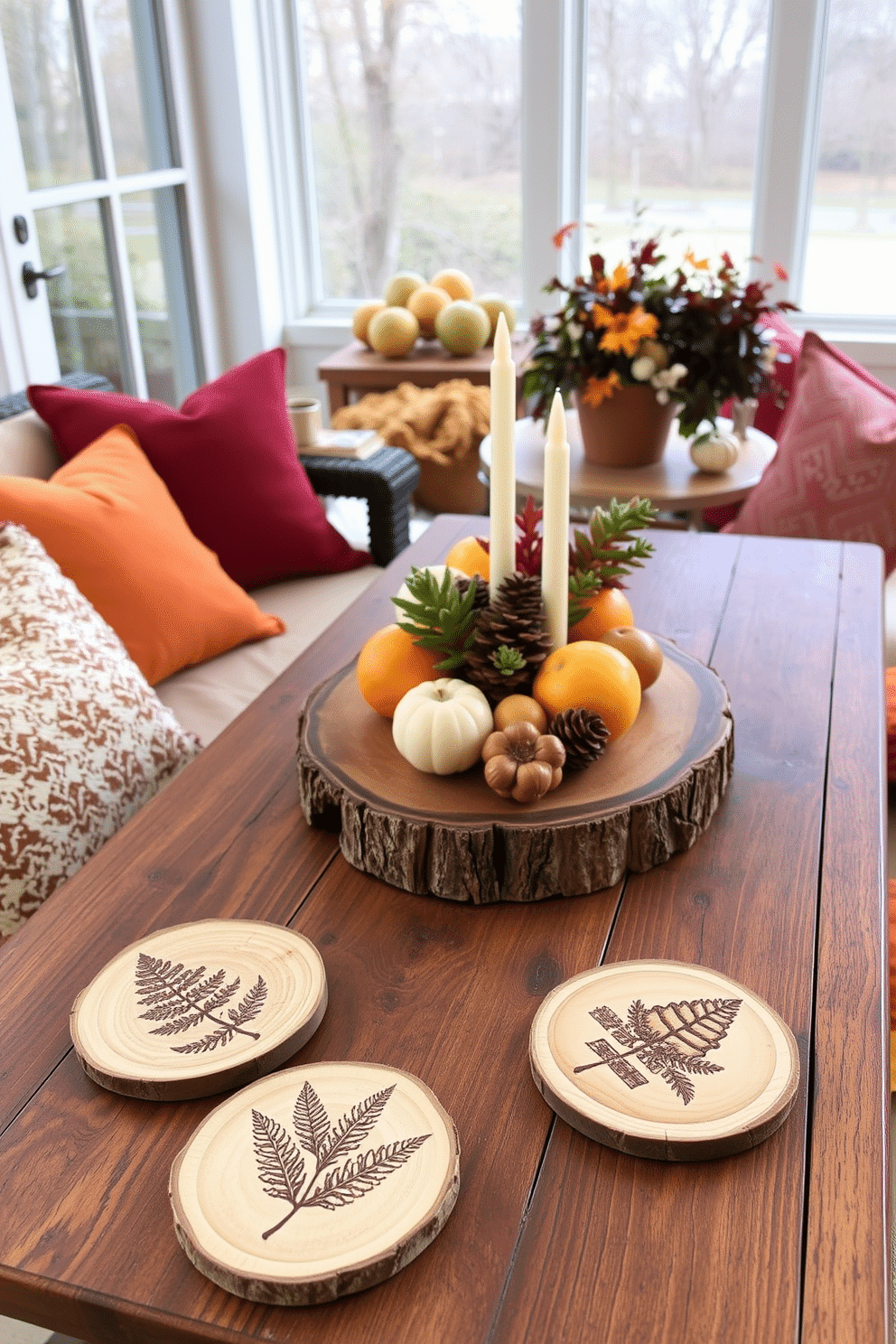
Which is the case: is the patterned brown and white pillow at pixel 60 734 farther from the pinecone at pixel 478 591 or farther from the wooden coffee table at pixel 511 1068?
the pinecone at pixel 478 591

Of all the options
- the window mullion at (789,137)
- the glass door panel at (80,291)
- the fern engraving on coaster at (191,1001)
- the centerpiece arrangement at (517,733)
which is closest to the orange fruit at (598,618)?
the centerpiece arrangement at (517,733)

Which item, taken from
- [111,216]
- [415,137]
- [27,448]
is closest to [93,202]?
[111,216]

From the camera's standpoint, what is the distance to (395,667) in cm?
109

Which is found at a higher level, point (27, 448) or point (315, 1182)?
point (27, 448)

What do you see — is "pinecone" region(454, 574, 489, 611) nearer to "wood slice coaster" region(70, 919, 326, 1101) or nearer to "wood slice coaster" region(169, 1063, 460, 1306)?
"wood slice coaster" region(70, 919, 326, 1101)

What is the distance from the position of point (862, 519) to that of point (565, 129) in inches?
88.9

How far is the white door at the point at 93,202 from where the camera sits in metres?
2.80

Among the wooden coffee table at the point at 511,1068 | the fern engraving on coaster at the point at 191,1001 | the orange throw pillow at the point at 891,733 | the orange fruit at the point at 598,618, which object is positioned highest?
the orange fruit at the point at 598,618

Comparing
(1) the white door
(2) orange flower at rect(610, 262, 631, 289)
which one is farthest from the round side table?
(1) the white door

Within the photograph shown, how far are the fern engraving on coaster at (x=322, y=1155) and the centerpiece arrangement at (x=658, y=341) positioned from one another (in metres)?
1.58

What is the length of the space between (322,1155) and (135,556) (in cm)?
121

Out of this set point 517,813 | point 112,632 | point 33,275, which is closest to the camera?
point 517,813

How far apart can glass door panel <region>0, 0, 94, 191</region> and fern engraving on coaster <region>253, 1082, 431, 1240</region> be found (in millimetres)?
2846

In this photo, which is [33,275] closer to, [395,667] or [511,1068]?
[395,667]
